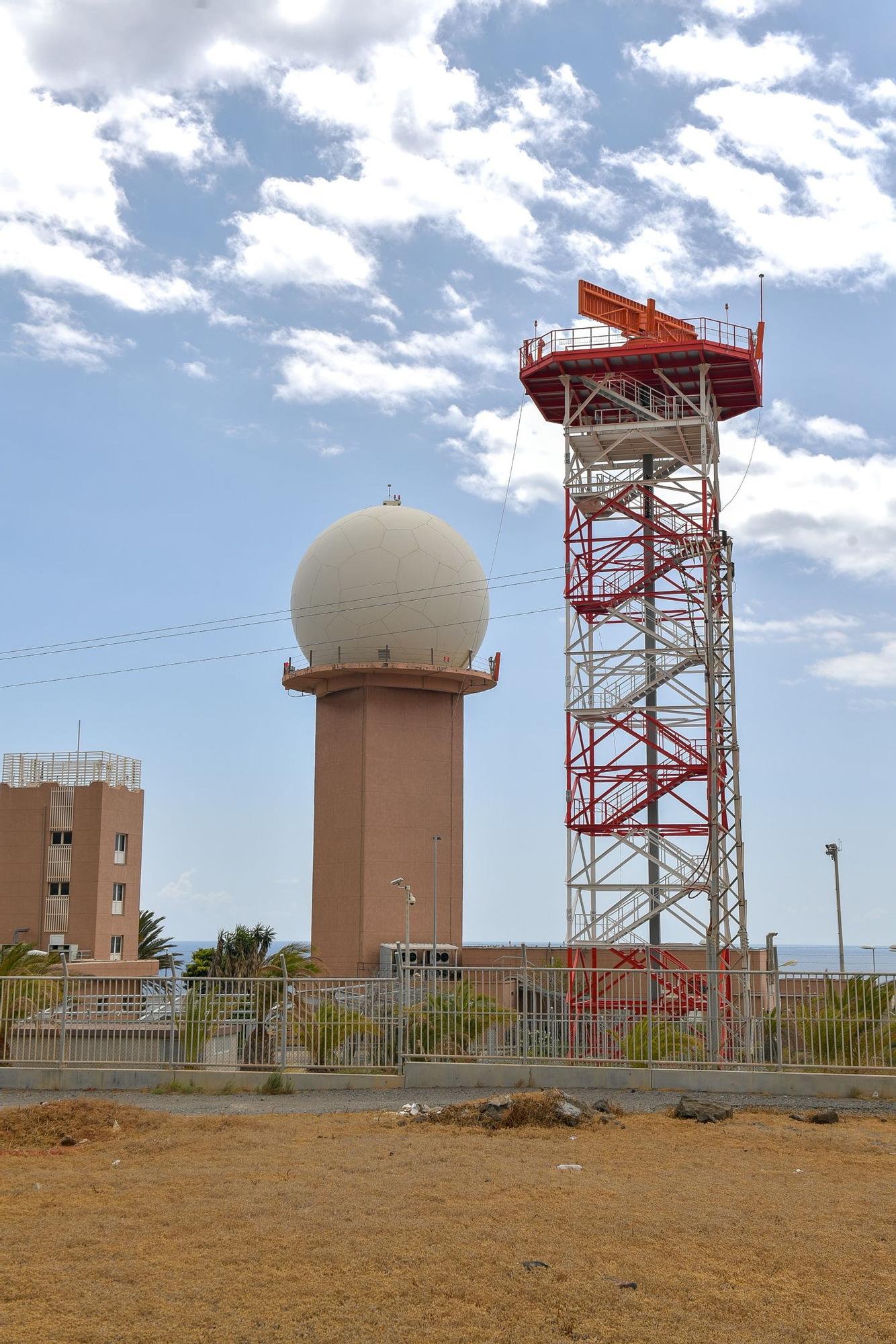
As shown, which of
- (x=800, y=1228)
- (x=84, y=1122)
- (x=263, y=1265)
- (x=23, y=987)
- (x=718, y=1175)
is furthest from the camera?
(x=23, y=987)

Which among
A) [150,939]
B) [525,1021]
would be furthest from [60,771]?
[525,1021]

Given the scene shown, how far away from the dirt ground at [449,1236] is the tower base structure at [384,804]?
113 ft

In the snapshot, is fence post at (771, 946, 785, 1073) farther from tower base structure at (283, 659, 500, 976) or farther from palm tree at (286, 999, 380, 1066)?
tower base structure at (283, 659, 500, 976)

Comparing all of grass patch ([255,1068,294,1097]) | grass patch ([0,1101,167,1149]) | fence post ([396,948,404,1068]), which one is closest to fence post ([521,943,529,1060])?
fence post ([396,948,404,1068])

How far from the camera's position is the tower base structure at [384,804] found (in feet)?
159

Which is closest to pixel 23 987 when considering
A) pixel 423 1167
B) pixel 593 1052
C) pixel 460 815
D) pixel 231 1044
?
pixel 231 1044

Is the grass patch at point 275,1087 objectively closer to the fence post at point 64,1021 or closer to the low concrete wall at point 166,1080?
the low concrete wall at point 166,1080

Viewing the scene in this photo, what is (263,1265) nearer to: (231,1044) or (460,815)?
(231,1044)

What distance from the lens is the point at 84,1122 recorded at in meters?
14.6

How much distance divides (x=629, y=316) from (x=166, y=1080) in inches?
1160

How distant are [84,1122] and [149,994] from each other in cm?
460

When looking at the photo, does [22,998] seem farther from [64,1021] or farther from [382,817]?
[382,817]

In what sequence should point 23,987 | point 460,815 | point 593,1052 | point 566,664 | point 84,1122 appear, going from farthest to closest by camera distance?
point 460,815 < point 566,664 < point 23,987 < point 593,1052 < point 84,1122

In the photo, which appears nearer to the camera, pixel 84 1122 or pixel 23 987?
pixel 84 1122
